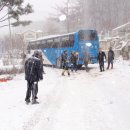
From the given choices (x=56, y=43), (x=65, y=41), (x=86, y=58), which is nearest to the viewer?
(x=86, y=58)

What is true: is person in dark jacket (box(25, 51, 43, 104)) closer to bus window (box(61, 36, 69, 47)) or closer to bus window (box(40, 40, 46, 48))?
bus window (box(61, 36, 69, 47))

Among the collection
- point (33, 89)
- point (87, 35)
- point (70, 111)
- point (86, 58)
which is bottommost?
point (70, 111)

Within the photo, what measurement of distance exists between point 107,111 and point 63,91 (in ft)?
18.6

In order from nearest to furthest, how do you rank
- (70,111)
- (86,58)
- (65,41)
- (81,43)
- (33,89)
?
(70,111) < (33,89) < (86,58) < (81,43) < (65,41)

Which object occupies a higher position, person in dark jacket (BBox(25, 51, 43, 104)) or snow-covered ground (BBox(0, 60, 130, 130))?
person in dark jacket (BBox(25, 51, 43, 104))

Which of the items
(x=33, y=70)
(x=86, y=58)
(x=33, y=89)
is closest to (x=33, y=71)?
(x=33, y=70)

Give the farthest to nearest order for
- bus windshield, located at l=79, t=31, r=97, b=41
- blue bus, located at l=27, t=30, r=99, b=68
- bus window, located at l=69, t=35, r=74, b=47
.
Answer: bus window, located at l=69, t=35, r=74, b=47, bus windshield, located at l=79, t=31, r=97, b=41, blue bus, located at l=27, t=30, r=99, b=68

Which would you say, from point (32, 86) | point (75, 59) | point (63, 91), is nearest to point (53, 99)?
point (32, 86)

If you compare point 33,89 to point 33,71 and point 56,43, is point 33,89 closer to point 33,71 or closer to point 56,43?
point 33,71

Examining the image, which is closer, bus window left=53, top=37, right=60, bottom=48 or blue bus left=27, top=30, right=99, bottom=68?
blue bus left=27, top=30, right=99, bottom=68

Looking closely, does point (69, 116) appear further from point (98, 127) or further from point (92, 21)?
point (92, 21)

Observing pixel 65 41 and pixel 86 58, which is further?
pixel 65 41

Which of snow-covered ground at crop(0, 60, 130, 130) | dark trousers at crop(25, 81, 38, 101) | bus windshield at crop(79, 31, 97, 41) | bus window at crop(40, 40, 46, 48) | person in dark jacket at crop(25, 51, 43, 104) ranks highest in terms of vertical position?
bus windshield at crop(79, 31, 97, 41)

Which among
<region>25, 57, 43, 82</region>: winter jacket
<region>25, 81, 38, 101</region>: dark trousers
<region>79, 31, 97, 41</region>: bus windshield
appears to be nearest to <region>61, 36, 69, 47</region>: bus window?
<region>79, 31, 97, 41</region>: bus windshield
